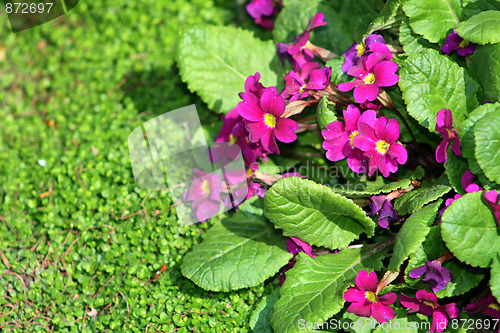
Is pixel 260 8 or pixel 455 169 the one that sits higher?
pixel 260 8

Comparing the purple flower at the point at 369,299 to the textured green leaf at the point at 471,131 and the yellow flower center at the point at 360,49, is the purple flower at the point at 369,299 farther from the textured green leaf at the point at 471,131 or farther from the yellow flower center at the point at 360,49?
the yellow flower center at the point at 360,49

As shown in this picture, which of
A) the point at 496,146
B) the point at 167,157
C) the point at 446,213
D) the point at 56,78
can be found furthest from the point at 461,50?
the point at 56,78

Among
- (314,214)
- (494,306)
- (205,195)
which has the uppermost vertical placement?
(314,214)

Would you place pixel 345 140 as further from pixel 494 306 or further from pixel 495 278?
pixel 494 306

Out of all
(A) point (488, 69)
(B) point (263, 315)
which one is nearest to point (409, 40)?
(A) point (488, 69)

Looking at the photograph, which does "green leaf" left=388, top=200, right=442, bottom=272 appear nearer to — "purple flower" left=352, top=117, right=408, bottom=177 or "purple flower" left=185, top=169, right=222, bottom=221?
"purple flower" left=352, top=117, right=408, bottom=177

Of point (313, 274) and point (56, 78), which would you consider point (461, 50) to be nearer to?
point (313, 274)

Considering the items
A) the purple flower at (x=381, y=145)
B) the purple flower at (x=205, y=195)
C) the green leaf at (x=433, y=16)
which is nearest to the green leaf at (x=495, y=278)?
the purple flower at (x=381, y=145)
